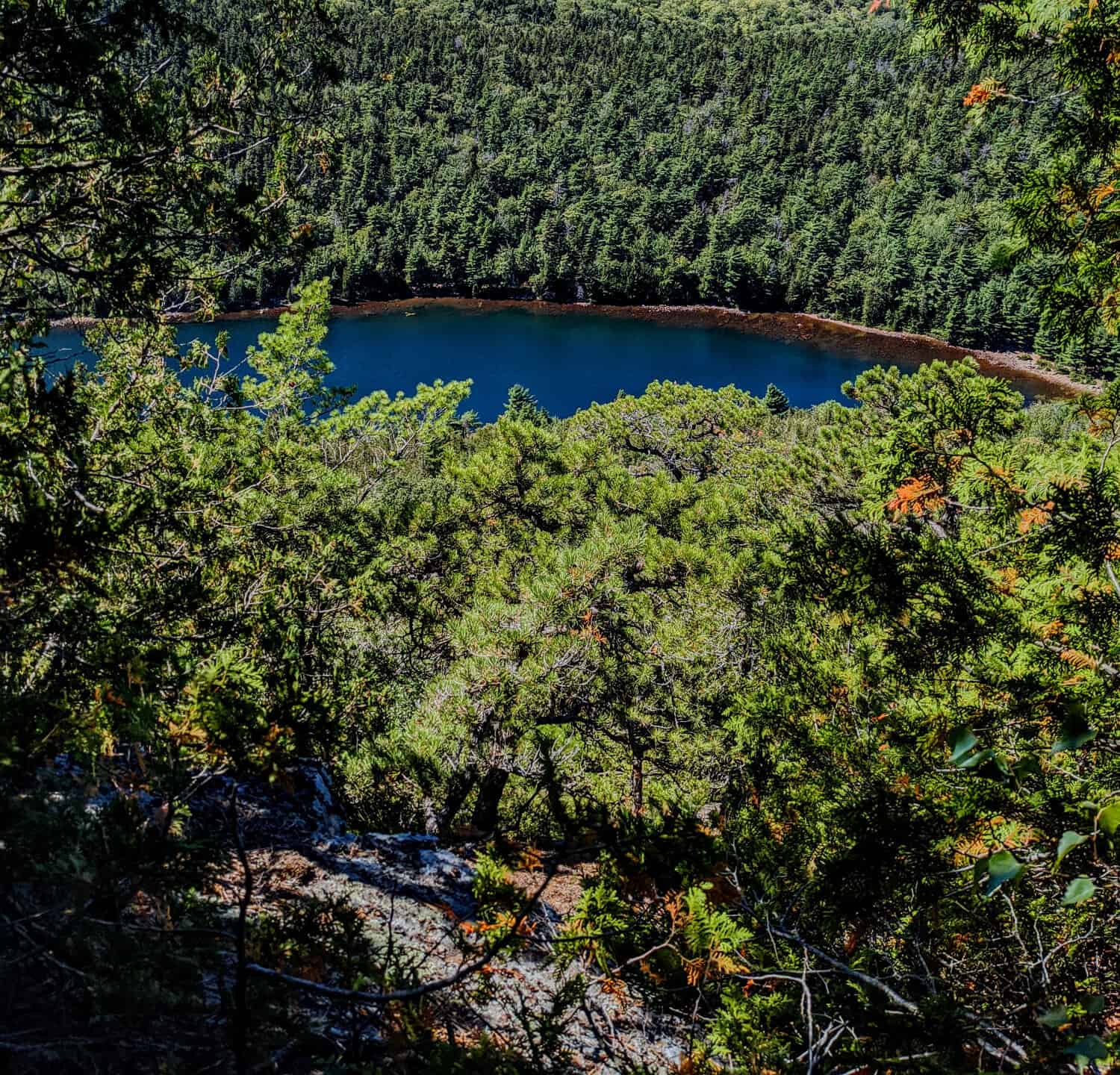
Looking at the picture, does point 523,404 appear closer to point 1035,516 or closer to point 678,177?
point 1035,516

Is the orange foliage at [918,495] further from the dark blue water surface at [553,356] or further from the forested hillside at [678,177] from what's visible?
the forested hillside at [678,177]

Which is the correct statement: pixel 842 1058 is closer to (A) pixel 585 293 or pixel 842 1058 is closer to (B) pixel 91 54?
(B) pixel 91 54

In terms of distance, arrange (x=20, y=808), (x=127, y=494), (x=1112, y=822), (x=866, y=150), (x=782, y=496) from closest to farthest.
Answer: (x=1112, y=822)
(x=20, y=808)
(x=127, y=494)
(x=782, y=496)
(x=866, y=150)

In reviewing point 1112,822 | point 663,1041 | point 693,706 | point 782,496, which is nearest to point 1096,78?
point 1112,822

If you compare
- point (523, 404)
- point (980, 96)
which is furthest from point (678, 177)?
point (980, 96)

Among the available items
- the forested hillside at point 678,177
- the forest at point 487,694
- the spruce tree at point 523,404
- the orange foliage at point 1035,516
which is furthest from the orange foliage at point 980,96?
the forested hillside at point 678,177

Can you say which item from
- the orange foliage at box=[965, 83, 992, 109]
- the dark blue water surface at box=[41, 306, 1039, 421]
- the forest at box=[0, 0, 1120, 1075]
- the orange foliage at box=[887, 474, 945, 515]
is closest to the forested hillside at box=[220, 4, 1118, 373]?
the dark blue water surface at box=[41, 306, 1039, 421]
